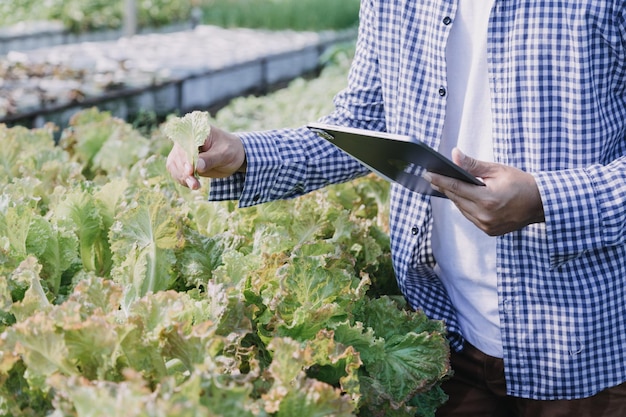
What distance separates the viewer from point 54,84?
6816 mm

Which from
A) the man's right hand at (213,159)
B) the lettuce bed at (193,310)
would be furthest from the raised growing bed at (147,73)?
the man's right hand at (213,159)

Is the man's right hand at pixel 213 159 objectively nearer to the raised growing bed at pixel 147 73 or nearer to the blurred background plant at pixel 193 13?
the raised growing bed at pixel 147 73

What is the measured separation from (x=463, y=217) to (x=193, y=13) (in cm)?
1285

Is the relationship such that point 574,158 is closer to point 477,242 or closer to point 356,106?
point 477,242

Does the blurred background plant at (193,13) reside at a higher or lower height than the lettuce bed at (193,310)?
lower

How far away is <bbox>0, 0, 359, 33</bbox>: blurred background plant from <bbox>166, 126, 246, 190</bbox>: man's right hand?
1003 cm

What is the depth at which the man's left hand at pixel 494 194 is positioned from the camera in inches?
68.5

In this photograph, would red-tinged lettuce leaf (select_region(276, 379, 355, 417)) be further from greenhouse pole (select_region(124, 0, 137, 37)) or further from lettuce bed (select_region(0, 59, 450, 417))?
greenhouse pole (select_region(124, 0, 137, 37))

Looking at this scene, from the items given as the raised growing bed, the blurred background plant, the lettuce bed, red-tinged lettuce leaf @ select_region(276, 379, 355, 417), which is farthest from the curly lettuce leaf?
the blurred background plant

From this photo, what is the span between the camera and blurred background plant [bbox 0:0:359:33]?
11.6m

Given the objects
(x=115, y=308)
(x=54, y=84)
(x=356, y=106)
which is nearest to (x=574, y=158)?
(x=356, y=106)

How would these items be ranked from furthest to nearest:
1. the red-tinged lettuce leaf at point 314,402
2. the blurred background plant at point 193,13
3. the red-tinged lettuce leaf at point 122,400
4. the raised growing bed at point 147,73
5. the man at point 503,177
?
the blurred background plant at point 193,13 → the raised growing bed at point 147,73 → the man at point 503,177 → the red-tinged lettuce leaf at point 314,402 → the red-tinged lettuce leaf at point 122,400

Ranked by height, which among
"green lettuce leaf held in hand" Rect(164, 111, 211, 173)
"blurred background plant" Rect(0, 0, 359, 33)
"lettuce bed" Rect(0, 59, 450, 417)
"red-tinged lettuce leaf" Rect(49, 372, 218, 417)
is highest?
"green lettuce leaf held in hand" Rect(164, 111, 211, 173)

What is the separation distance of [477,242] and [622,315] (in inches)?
15.3
